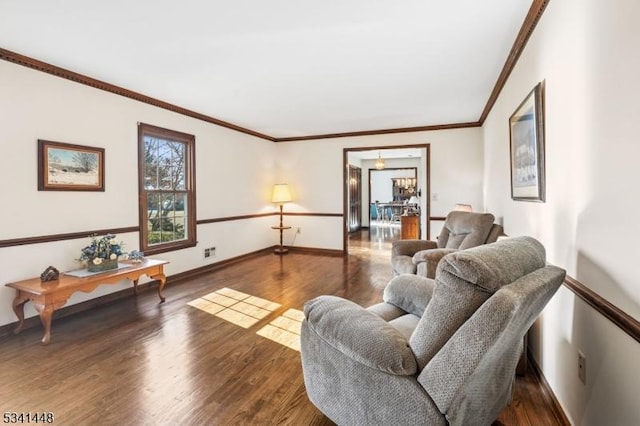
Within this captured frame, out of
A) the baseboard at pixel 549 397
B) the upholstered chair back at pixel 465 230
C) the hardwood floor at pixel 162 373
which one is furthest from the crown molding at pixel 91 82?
the baseboard at pixel 549 397

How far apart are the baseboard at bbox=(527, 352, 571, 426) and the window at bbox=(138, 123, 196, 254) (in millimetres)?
4123

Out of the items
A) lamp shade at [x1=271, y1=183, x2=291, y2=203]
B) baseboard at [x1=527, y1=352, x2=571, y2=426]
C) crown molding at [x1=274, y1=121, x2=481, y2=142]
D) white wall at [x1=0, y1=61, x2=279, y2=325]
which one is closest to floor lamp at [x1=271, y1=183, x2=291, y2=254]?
lamp shade at [x1=271, y1=183, x2=291, y2=203]

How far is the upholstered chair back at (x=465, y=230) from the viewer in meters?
3.28

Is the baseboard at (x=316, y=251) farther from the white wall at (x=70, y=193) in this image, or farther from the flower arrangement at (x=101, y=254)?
the flower arrangement at (x=101, y=254)

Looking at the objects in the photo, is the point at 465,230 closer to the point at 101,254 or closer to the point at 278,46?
the point at 278,46

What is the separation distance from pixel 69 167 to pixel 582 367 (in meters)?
4.28

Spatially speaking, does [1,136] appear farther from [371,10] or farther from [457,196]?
[457,196]

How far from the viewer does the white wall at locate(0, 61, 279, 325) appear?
2.89 metres

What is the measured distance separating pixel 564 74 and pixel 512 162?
4.37 ft

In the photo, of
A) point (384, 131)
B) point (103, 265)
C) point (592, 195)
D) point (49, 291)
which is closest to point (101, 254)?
point (103, 265)

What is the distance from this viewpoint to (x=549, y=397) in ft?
6.31

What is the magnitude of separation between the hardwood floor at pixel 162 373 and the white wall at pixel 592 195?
1.66 feet

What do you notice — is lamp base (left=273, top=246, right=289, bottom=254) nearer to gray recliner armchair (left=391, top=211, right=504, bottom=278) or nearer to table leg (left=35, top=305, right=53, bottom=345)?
gray recliner armchair (left=391, top=211, right=504, bottom=278)

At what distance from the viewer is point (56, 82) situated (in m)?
3.20
